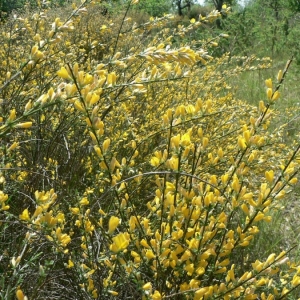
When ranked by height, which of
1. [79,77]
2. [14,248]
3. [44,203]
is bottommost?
[14,248]

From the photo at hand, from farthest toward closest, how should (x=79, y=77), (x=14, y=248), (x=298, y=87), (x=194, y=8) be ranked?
(x=194, y=8)
(x=298, y=87)
(x=14, y=248)
(x=79, y=77)

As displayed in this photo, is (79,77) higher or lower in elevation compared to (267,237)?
higher

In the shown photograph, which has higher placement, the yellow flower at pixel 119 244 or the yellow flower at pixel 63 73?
the yellow flower at pixel 63 73

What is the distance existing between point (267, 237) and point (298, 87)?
173 inches

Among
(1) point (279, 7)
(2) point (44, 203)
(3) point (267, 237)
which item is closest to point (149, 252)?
(2) point (44, 203)

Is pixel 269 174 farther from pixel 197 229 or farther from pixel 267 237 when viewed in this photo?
pixel 267 237

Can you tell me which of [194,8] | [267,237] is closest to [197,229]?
[267,237]

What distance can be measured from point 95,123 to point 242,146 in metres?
0.44

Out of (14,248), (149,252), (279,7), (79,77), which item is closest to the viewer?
(79,77)

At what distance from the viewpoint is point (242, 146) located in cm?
121

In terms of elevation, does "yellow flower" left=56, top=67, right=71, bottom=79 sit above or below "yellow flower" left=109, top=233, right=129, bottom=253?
above

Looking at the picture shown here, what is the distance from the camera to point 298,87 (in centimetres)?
653

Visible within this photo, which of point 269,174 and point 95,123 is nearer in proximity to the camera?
point 95,123

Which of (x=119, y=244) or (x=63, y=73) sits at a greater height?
(x=63, y=73)
